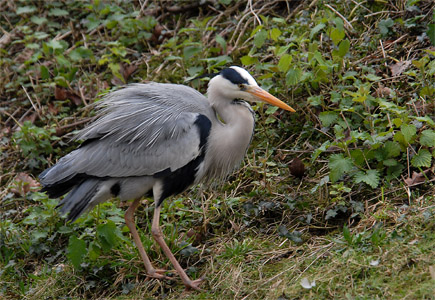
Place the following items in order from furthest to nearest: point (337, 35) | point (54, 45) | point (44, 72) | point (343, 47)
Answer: point (54, 45), point (44, 72), point (337, 35), point (343, 47)

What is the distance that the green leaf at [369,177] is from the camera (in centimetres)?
445

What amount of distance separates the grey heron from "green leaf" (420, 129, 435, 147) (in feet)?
3.12

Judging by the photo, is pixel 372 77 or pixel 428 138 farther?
pixel 372 77

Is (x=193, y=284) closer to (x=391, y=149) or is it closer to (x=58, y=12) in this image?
(x=391, y=149)

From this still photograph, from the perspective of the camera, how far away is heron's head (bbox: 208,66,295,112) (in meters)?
4.64

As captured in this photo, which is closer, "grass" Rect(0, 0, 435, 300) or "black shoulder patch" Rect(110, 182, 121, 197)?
"grass" Rect(0, 0, 435, 300)

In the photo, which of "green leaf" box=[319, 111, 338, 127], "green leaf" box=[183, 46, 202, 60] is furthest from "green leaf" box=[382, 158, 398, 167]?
"green leaf" box=[183, 46, 202, 60]

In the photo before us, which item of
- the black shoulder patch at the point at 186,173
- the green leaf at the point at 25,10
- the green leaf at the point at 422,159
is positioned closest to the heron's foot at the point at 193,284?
the black shoulder patch at the point at 186,173

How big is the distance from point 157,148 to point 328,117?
1400 mm

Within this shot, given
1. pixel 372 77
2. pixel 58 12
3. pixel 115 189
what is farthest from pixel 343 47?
pixel 58 12

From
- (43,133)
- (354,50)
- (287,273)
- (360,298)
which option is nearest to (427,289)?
(360,298)

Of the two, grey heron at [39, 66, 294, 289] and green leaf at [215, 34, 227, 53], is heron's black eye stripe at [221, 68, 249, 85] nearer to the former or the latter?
grey heron at [39, 66, 294, 289]

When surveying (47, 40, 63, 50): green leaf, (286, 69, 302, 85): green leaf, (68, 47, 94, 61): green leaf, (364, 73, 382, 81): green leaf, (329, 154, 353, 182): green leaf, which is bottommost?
(329, 154, 353, 182): green leaf

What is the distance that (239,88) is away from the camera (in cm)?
467
